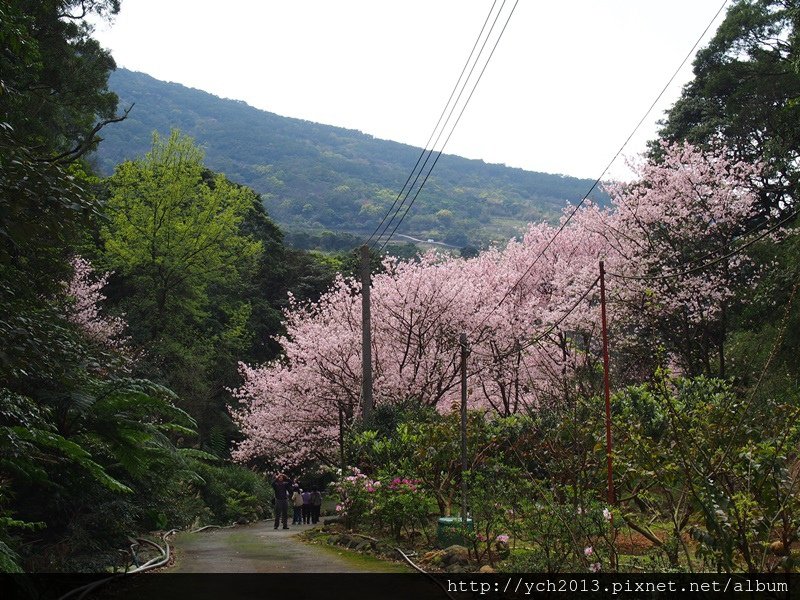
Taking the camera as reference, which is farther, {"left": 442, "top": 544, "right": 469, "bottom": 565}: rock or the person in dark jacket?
the person in dark jacket

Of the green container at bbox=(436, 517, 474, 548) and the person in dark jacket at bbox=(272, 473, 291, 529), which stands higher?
the green container at bbox=(436, 517, 474, 548)

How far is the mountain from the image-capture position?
445ft

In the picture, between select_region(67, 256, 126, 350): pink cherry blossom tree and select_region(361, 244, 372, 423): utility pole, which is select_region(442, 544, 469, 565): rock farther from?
select_region(67, 256, 126, 350): pink cherry blossom tree

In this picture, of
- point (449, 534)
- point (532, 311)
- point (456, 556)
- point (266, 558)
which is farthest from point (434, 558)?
point (532, 311)

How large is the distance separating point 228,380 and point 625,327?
22.3 meters

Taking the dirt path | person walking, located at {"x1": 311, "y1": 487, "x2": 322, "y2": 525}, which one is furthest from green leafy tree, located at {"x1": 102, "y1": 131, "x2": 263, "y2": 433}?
the dirt path

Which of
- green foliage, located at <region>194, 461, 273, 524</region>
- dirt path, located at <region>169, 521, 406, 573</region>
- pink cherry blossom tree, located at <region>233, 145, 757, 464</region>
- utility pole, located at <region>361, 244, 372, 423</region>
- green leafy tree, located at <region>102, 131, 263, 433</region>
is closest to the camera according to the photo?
dirt path, located at <region>169, 521, 406, 573</region>

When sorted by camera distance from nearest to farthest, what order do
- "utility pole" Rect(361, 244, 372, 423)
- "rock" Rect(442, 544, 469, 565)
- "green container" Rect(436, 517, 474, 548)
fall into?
"rock" Rect(442, 544, 469, 565)
"green container" Rect(436, 517, 474, 548)
"utility pole" Rect(361, 244, 372, 423)

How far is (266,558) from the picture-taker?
47.7 ft

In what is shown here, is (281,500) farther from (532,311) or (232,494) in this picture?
(532,311)

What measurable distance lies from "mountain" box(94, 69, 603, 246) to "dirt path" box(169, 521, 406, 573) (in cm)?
10053

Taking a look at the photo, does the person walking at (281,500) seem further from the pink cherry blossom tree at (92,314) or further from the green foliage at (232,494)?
the pink cherry blossom tree at (92,314)

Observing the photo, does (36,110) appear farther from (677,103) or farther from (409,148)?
(409,148)

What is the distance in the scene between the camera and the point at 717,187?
2394cm
